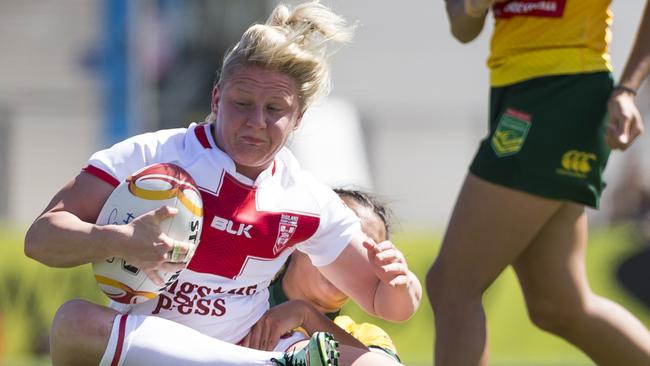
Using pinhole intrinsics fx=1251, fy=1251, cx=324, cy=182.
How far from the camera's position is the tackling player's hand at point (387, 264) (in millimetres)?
3584

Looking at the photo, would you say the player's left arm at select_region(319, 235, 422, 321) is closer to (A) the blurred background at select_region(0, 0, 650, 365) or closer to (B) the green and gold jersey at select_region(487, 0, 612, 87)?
(B) the green and gold jersey at select_region(487, 0, 612, 87)

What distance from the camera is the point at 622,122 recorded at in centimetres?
347

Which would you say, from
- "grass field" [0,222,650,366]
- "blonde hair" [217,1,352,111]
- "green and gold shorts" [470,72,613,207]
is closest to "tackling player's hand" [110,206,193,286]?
"blonde hair" [217,1,352,111]

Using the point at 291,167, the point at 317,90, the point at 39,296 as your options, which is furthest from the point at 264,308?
the point at 39,296

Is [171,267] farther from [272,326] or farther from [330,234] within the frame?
[330,234]

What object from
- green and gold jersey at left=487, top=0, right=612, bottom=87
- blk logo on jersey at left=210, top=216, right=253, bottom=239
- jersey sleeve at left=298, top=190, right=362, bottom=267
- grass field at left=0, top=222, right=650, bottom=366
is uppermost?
green and gold jersey at left=487, top=0, right=612, bottom=87

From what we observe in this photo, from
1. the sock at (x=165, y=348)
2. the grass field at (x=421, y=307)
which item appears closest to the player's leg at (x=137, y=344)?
the sock at (x=165, y=348)

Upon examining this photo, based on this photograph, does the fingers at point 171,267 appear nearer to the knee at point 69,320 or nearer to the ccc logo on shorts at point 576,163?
the knee at point 69,320

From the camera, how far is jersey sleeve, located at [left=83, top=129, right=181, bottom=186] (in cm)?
335

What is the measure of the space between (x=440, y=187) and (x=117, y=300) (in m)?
11.5

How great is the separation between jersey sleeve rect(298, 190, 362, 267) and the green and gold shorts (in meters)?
0.47

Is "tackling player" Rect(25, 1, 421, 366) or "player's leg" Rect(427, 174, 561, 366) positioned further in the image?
"player's leg" Rect(427, 174, 561, 366)

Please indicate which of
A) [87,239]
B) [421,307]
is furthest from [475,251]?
[421,307]

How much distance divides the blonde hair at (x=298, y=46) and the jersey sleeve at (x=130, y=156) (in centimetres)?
24
